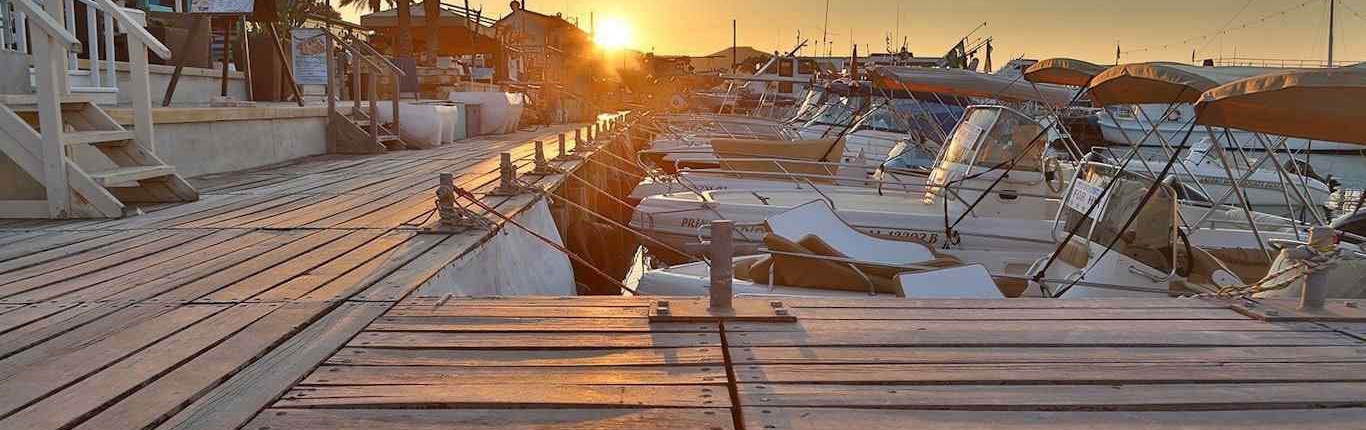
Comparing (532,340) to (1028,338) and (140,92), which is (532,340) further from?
(140,92)

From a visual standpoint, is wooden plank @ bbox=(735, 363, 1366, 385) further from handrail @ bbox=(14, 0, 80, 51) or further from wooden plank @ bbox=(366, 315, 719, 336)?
handrail @ bbox=(14, 0, 80, 51)

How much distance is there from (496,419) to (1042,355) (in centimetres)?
191

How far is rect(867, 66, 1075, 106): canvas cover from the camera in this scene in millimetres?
12297

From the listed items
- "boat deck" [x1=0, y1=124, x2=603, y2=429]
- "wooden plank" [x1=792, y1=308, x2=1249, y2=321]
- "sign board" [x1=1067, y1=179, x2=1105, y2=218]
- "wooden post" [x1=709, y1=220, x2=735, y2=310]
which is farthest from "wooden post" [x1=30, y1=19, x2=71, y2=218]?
"sign board" [x1=1067, y1=179, x2=1105, y2=218]

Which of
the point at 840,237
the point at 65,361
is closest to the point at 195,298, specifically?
the point at 65,361

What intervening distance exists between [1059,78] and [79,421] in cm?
839

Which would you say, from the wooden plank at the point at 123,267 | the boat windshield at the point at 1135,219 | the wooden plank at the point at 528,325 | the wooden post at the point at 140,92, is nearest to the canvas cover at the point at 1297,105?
the boat windshield at the point at 1135,219

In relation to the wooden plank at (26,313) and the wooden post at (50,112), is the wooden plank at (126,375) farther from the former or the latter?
the wooden post at (50,112)

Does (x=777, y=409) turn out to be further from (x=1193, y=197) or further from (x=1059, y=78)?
(x=1193, y=197)

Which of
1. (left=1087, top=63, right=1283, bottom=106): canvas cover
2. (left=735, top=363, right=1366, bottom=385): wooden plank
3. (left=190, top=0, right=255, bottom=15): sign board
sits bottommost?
(left=735, top=363, right=1366, bottom=385): wooden plank

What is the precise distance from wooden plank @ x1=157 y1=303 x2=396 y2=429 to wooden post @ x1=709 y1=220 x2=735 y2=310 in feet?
4.48

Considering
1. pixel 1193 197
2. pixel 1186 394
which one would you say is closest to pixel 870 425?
pixel 1186 394

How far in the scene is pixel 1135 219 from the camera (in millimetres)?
6520

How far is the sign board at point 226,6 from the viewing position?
1075cm
